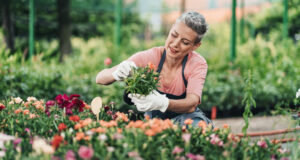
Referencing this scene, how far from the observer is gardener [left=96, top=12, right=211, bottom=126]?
2.54 metres

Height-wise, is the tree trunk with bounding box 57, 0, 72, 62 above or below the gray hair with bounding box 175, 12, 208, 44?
below

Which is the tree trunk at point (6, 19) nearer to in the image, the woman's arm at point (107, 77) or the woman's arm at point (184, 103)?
the woman's arm at point (107, 77)

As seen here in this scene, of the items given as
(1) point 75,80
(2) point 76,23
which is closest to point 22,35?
(2) point 76,23

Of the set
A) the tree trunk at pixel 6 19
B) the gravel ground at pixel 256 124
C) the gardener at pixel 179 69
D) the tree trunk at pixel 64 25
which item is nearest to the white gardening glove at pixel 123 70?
the gardener at pixel 179 69

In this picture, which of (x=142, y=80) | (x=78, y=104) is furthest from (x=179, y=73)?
(x=78, y=104)

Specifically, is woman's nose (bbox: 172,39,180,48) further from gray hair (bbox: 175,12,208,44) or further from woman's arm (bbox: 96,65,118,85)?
woman's arm (bbox: 96,65,118,85)

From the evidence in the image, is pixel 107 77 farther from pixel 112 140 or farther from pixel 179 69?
pixel 112 140

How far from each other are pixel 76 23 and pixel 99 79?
48.8ft

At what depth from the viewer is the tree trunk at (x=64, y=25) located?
10.3m

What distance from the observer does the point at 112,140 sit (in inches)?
71.5

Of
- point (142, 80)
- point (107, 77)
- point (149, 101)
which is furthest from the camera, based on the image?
point (107, 77)

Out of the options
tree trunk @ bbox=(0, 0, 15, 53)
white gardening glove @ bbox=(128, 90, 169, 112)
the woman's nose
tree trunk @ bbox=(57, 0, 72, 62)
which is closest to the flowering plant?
white gardening glove @ bbox=(128, 90, 169, 112)

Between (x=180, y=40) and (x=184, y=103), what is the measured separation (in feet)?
1.48

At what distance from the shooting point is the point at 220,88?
19.3 ft
